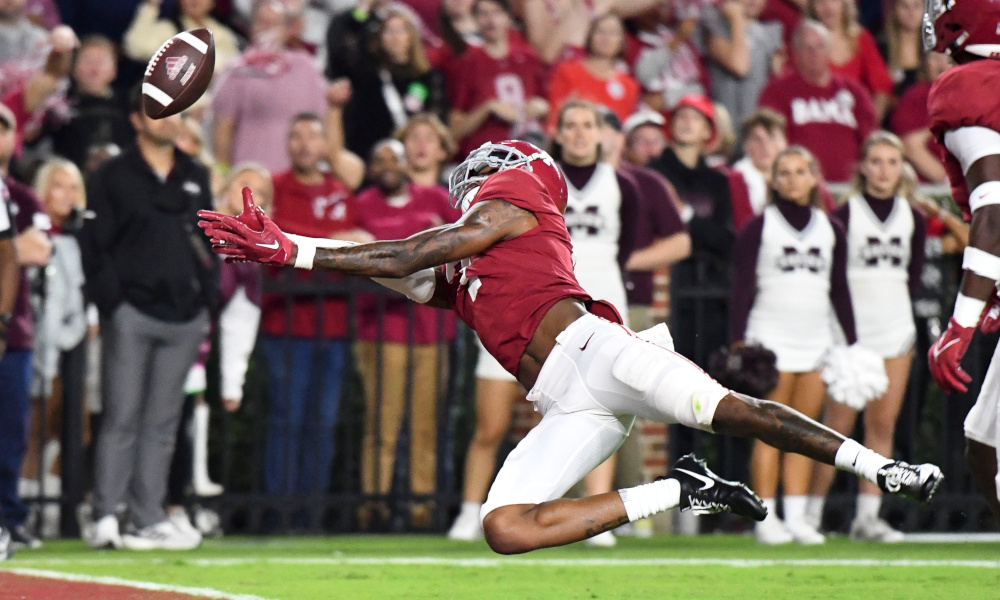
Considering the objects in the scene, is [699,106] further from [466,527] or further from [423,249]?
[423,249]

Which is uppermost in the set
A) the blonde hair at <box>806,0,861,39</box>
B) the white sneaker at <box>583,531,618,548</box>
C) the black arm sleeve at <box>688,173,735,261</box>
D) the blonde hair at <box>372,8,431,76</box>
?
the blonde hair at <box>806,0,861,39</box>

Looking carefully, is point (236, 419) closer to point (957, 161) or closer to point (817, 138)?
point (817, 138)

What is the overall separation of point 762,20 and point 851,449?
325 inches

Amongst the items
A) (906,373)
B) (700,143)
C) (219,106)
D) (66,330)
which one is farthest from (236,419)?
(906,373)

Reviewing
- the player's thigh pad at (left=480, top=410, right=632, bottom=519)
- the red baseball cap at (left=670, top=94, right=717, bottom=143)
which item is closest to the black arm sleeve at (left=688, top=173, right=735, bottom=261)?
the red baseball cap at (left=670, top=94, right=717, bottom=143)

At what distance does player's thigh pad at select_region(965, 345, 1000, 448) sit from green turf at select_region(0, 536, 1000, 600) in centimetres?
80

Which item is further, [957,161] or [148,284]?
[148,284]

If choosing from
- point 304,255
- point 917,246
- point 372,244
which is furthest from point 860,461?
point 917,246

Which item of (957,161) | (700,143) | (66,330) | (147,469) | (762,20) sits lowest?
(147,469)

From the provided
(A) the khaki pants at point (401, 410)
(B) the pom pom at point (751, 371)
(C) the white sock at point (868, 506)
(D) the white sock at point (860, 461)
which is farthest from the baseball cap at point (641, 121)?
(D) the white sock at point (860, 461)

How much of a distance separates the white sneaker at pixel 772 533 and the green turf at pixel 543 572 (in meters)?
0.18

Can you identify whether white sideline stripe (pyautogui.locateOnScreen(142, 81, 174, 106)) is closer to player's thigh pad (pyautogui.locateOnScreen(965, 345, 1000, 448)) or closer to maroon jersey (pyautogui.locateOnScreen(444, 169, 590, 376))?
maroon jersey (pyautogui.locateOnScreen(444, 169, 590, 376))

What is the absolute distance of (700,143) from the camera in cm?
1034

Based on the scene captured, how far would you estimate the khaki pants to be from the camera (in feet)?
31.8
